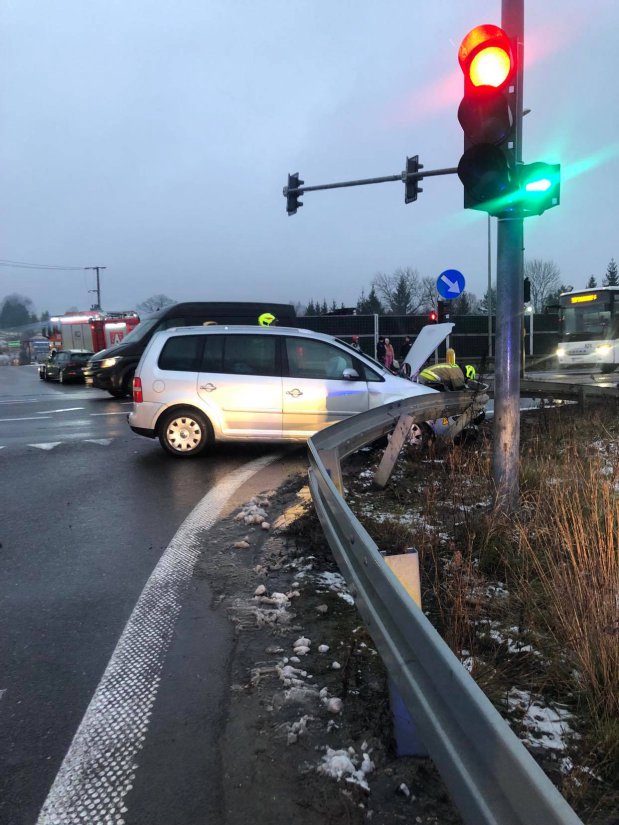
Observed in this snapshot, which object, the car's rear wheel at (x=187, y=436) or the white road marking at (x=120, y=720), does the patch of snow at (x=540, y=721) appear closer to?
the white road marking at (x=120, y=720)

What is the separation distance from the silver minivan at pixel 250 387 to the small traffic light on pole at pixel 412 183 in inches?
394

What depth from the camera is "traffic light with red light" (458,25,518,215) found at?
4246mm

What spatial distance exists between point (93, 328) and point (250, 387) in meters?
29.7

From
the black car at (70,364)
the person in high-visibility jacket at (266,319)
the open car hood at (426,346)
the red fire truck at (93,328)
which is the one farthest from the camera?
the red fire truck at (93,328)

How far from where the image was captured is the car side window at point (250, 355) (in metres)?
8.60

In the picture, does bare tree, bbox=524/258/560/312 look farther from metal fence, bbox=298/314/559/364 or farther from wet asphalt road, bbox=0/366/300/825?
wet asphalt road, bbox=0/366/300/825

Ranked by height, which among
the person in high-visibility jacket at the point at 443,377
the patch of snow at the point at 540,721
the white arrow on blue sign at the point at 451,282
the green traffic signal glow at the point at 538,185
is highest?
the white arrow on blue sign at the point at 451,282

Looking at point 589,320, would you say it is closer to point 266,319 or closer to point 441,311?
point 441,311

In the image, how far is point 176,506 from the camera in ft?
20.0

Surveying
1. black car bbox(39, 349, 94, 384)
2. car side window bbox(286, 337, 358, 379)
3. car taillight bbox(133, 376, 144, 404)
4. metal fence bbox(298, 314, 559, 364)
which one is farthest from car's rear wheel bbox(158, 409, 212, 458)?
metal fence bbox(298, 314, 559, 364)

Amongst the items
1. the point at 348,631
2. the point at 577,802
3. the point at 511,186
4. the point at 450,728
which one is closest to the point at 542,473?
the point at 511,186

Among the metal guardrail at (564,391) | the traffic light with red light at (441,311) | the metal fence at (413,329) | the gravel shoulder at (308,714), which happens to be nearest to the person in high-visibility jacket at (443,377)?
the metal guardrail at (564,391)

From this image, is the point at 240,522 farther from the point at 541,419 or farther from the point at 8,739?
the point at 541,419

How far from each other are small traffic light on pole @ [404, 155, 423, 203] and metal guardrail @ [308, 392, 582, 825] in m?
16.0
